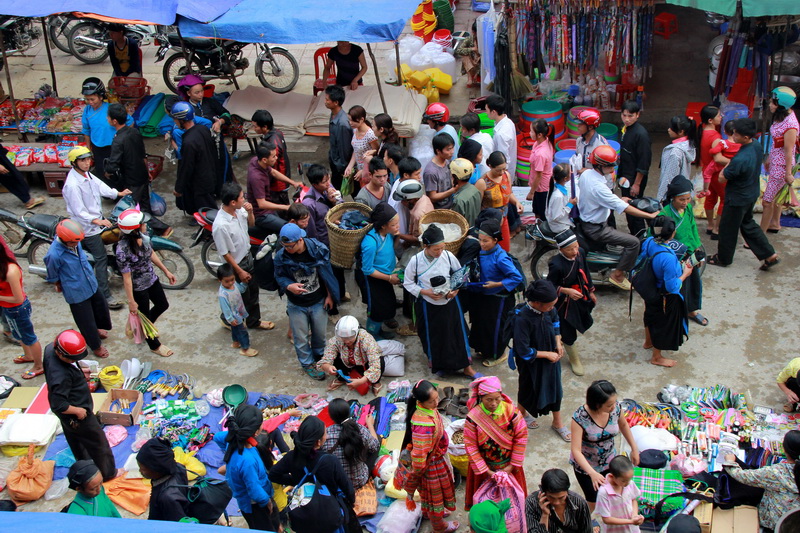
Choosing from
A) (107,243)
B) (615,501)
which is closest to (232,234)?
(107,243)

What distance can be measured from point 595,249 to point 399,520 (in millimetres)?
3631

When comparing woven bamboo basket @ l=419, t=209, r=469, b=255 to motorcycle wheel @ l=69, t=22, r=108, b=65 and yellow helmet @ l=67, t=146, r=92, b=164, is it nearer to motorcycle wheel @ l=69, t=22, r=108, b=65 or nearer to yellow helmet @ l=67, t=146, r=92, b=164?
yellow helmet @ l=67, t=146, r=92, b=164

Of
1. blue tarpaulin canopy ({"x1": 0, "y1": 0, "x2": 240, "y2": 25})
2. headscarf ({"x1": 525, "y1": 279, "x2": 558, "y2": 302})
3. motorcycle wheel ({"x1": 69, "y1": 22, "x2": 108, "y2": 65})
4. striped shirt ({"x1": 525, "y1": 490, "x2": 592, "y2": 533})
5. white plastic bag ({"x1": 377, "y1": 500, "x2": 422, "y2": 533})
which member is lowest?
white plastic bag ({"x1": 377, "y1": 500, "x2": 422, "y2": 533})

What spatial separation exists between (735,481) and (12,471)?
5411 mm

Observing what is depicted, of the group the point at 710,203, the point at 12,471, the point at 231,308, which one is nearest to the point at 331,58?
the point at 231,308

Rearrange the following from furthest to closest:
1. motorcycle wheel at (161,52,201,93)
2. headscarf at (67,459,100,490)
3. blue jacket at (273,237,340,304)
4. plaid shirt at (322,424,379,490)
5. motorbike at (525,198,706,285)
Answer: motorcycle wheel at (161,52,201,93) → motorbike at (525,198,706,285) → blue jacket at (273,237,340,304) → plaid shirt at (322,424,379,490) → headscarf at (67,459,100,490)

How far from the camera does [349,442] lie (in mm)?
5375

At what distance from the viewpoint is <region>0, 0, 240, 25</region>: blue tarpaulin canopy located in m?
9.16

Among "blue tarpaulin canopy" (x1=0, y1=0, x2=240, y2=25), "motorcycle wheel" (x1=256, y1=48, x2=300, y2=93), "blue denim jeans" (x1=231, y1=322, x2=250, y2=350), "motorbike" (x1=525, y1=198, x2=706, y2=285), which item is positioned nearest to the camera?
"blue denim jeans" (x1=231, y1=322, x2=250, y2=350)

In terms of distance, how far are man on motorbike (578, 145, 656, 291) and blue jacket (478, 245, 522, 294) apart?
54.6 inches

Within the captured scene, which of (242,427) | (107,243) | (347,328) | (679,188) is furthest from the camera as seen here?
(107,243)

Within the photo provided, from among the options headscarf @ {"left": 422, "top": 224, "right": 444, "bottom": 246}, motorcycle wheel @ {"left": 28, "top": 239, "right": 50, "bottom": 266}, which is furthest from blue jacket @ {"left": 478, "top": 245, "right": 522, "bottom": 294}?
motorcycle wheel @ {"left": 28, "top": 239, "right": 50, "bottom": 266}

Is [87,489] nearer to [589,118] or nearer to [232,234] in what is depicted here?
[232,234]

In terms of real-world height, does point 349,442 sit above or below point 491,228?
below
